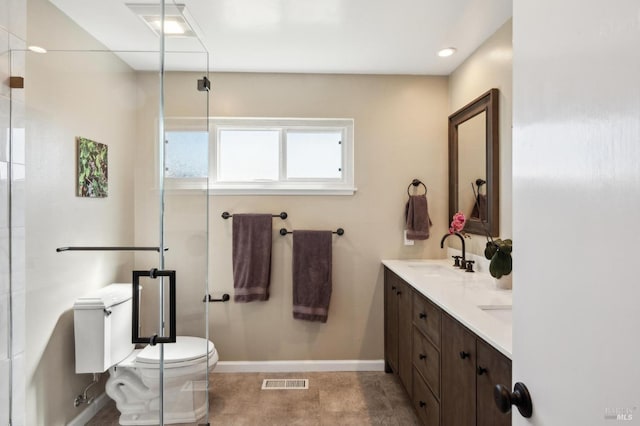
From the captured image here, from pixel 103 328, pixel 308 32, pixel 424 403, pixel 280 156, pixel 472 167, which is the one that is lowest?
pixel 424 403

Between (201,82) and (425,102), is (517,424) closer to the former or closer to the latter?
(201,82)

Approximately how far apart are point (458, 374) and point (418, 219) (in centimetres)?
151

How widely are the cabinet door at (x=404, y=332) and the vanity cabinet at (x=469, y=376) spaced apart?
587mm

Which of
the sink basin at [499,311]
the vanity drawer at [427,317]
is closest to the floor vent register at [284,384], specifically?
the vanity drawer at [427,317]

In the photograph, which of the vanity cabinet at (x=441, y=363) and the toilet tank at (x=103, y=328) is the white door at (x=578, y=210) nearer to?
the vanity cabinet at (x=441, y=363)

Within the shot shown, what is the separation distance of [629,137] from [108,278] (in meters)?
1.60

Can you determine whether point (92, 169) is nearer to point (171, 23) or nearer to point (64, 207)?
point (64, 207)

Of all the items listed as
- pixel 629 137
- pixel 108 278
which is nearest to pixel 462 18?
pixel 629 137

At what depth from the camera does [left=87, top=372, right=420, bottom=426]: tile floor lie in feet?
7.25

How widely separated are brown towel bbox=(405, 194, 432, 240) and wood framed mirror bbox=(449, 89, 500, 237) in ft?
0.76

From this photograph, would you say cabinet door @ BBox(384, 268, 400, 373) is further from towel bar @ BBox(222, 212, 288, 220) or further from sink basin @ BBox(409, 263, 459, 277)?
towel bar @ BBox(222, 212, 288, 220)

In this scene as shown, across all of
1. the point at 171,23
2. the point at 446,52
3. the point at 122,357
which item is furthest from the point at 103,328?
the point at 446,52

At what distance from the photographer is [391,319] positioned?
8.77 feet

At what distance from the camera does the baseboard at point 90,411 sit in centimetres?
135
